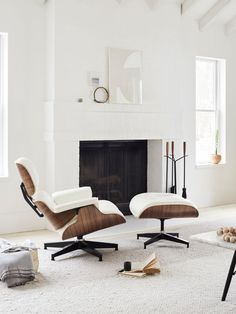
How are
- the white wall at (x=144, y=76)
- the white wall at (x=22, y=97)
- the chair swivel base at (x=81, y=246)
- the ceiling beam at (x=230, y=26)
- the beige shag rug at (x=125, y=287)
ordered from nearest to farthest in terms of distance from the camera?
1. the beige shag rug at (x=125, y=287)
2. the chair swivel base at (x=81, y=246)
3. the white wall at (x=22, y=97)
4. the white wall at (x=144, y=76)
5. the ceiling beam at (x=230, y=26)

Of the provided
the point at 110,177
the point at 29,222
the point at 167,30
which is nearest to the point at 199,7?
the point at 167,30

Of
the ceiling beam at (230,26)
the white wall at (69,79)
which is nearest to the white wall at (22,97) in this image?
the white wall at (69,79)

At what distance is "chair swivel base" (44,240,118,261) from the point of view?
4340mm

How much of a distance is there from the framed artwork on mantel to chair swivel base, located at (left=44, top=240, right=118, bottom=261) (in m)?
2.02

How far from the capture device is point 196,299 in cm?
333

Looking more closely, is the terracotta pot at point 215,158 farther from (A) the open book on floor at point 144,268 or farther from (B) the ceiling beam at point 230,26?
(A) the open book on floor at point 144,268

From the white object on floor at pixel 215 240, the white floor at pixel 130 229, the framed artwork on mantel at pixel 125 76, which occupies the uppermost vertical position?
the framed artwork on mantel at pixel 125 76

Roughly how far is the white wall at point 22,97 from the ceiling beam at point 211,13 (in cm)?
247

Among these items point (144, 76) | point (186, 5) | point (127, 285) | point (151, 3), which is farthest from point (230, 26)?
point (127, 285)

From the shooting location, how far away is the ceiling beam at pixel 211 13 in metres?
6.52

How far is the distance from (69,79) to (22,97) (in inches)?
22.6

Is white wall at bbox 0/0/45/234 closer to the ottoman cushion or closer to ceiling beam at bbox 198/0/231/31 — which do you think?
the ottoman cushion

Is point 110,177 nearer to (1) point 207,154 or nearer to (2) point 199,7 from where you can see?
(1) point 207,154

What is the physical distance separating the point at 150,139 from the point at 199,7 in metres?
1.97
